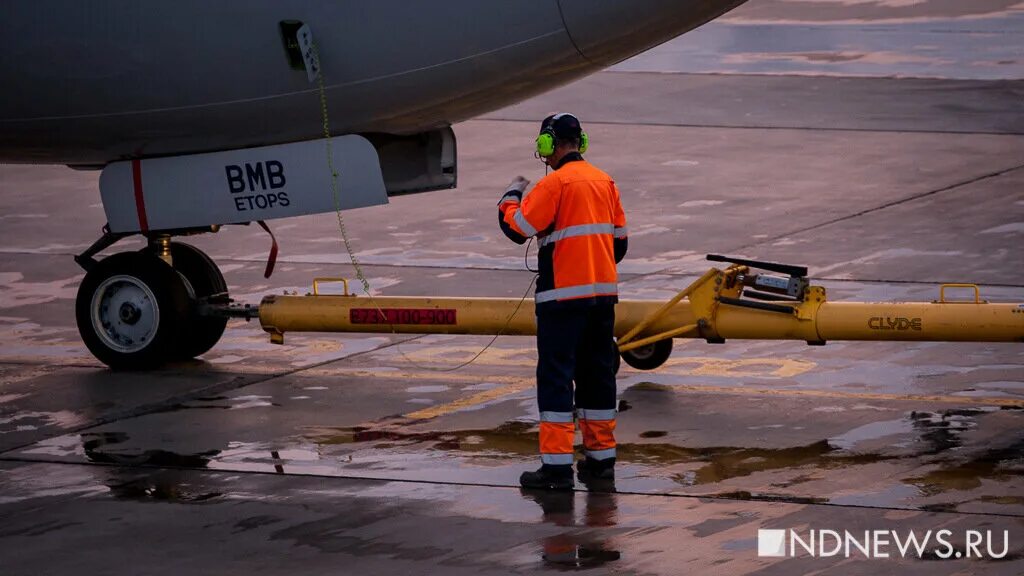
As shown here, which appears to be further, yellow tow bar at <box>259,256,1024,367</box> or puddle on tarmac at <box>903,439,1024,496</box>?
yellow tow bar at <box>259,256,1024,367</box>

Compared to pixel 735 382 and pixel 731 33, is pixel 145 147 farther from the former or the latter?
pixel 731 33

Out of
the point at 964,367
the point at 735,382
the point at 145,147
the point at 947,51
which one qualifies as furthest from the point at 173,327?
the point at 947,51

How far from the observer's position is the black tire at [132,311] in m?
10.9

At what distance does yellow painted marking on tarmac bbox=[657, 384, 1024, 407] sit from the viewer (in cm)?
961

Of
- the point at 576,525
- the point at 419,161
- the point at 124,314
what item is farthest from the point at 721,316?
the point at 124,314

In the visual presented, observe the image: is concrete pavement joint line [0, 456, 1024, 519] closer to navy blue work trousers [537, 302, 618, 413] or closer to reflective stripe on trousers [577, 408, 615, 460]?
reflective stripe on trousers [577, 408, 615, 460]

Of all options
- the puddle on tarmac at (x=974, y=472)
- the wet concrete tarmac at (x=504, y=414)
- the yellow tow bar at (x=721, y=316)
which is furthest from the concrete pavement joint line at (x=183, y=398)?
the puddle on tarmac at (x=974, y=472)

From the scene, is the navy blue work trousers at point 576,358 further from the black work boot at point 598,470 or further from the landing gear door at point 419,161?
the landing gear door at point 419,161

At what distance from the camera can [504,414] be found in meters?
9.67

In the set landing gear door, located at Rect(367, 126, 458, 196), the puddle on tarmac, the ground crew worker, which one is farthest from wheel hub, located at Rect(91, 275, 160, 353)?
the puddle on tarmac

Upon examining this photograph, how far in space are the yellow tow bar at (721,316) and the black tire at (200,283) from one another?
0.77 metres

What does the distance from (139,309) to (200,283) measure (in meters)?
0.55

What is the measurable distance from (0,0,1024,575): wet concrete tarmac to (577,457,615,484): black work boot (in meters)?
0.07

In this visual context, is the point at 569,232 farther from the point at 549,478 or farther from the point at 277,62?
the point at 277,62
